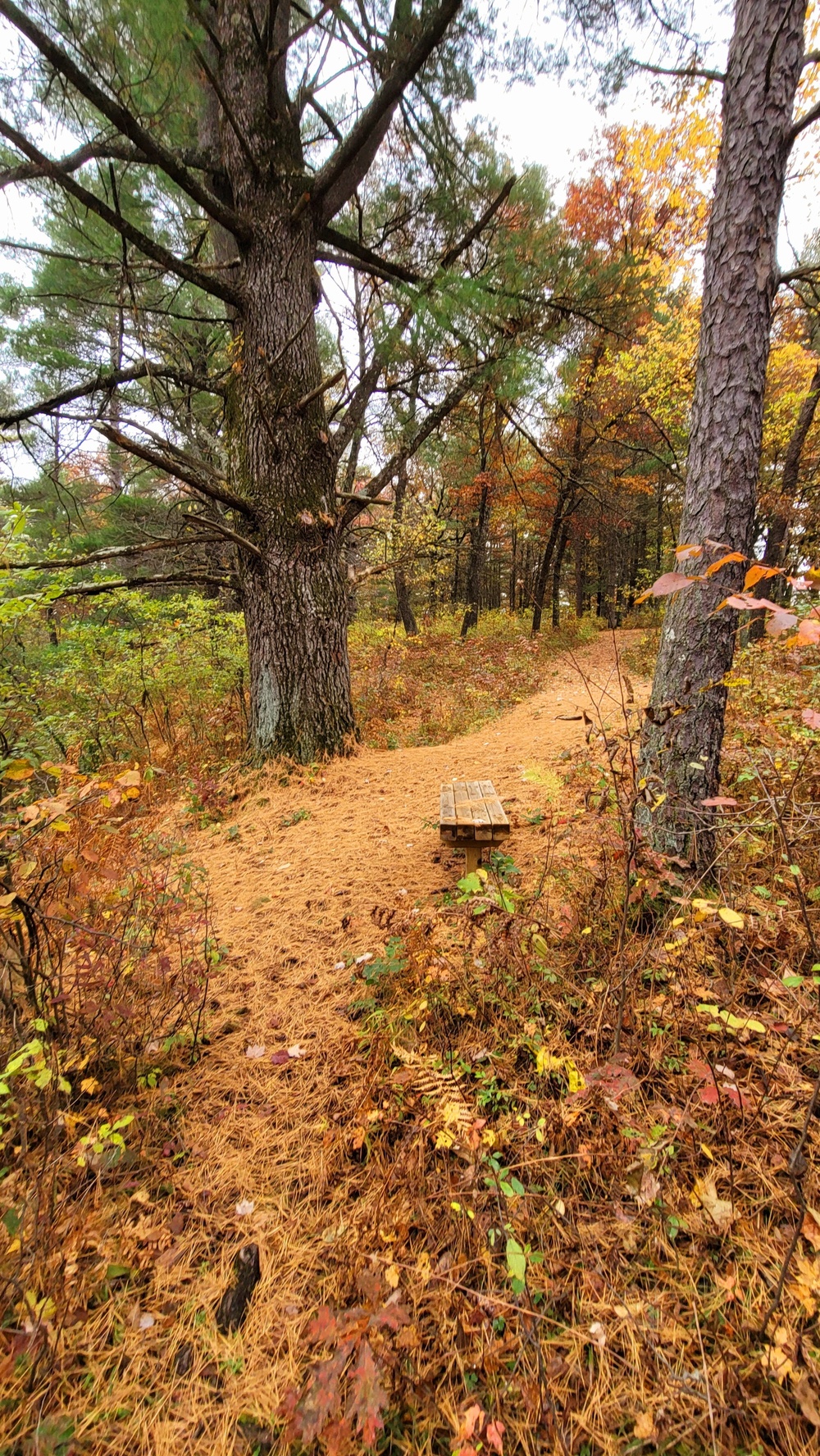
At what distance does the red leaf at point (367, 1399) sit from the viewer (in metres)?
1.20

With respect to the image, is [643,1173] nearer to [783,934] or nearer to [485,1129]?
[485,1129]

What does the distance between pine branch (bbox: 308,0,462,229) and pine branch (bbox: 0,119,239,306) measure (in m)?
1.21

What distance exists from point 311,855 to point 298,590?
263 cm

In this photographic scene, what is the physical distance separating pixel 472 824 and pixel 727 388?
259 cm

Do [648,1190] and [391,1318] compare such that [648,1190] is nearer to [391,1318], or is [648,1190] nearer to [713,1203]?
[713,1203]

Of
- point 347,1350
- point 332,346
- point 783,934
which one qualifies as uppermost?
point 332,346

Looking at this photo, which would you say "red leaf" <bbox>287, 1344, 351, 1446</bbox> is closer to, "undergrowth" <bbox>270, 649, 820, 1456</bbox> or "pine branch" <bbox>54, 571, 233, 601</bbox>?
"undergrowth" <bbox>270, 649, 820, 1456</bbox>

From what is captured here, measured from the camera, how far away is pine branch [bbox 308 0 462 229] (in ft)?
12.2

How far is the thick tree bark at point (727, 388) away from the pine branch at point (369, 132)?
7.60 ft

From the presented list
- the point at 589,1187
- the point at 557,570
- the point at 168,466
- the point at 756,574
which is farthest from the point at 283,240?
the point at 557,570

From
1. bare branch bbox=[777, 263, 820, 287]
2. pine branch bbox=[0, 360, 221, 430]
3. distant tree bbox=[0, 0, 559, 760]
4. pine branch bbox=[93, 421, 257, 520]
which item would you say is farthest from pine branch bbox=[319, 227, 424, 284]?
bare branch bbox=[777, 263, 820, 287]

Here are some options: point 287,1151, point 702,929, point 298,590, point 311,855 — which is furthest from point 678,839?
point 298,590

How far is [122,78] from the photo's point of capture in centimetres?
346

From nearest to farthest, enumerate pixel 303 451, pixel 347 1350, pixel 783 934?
pixel 347 1350 < pixel 783 934 < pixel 303 451
